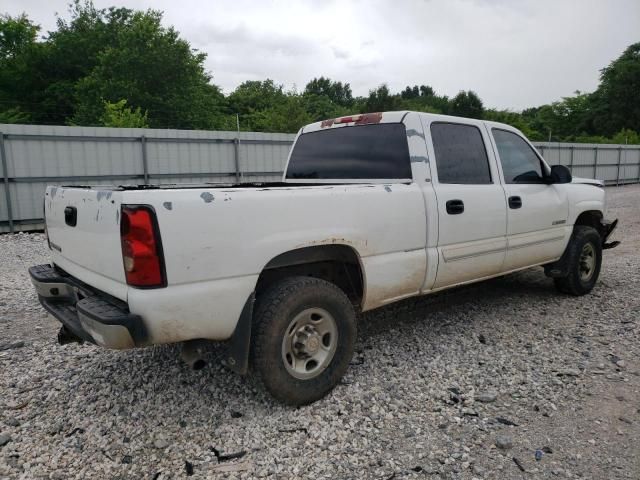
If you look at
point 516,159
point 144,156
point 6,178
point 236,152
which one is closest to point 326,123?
point 516,159

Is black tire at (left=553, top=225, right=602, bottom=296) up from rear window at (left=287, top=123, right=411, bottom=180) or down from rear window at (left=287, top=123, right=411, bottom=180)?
down

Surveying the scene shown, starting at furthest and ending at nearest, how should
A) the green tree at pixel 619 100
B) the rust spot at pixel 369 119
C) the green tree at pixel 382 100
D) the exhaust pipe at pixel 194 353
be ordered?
the green tree at pixel 619 100, the green tree at pixel 382 100, the rust spot at pixel 369 119, the exhaust pipe at pixel 194 353

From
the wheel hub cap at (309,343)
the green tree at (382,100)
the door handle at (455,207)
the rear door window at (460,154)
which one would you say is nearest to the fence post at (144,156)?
the rear door window at (460,154)

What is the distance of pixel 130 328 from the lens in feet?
7.76

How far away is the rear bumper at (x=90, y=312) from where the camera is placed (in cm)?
237

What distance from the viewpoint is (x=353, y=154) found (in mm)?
3992

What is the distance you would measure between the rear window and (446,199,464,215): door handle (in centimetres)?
38

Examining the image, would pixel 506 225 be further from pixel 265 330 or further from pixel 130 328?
pixel 130 328

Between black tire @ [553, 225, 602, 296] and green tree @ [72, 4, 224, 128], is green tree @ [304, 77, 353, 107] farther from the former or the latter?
black tire @ [553, 225, 602, 296]

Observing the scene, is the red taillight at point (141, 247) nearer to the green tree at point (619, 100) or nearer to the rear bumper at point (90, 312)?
the rear bumper at point (90, 312)

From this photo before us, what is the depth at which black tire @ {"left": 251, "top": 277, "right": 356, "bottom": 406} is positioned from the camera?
9.08 feet

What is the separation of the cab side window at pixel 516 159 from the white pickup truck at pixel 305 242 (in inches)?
0.7

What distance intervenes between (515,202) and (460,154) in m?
0.73

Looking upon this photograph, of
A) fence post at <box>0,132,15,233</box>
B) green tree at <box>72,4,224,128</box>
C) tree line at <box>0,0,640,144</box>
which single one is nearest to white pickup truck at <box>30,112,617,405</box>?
fence post at <box>0,132,15,233</box>
